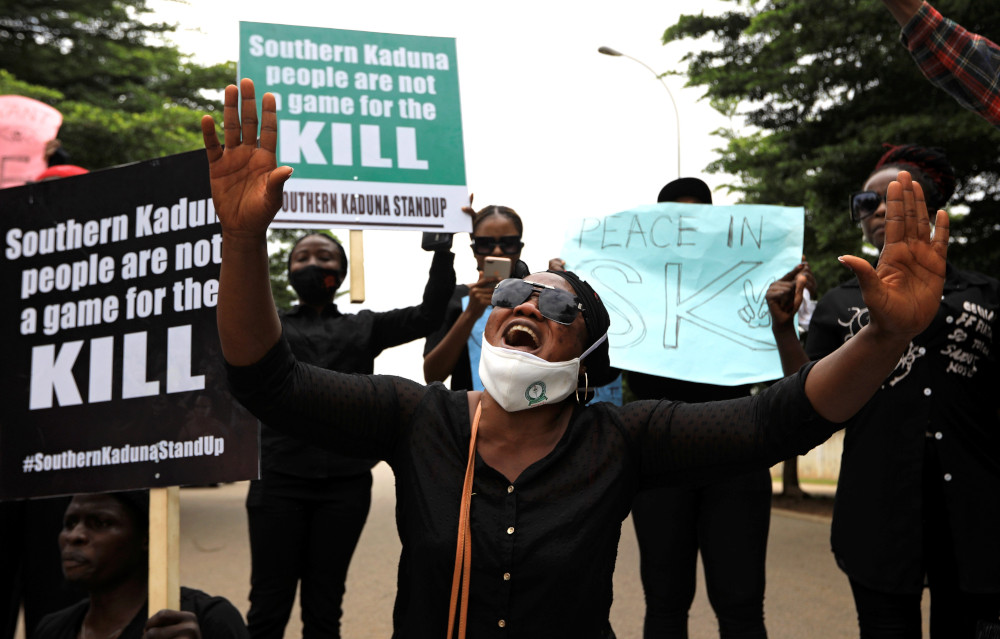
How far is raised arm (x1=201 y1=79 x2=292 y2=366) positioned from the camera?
2.09m

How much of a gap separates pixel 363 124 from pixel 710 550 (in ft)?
9.06

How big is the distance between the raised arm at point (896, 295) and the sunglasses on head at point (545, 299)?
0.65 m

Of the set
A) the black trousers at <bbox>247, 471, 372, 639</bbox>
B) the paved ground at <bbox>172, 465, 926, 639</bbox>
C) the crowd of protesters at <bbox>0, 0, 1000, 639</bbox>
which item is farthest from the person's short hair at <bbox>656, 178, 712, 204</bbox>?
the paved ground at <bbox>172, 465, 926, 639</bbox>

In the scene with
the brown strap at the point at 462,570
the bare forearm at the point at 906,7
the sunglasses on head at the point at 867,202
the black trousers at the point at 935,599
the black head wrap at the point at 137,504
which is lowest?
the black trousers at the point at 935,599

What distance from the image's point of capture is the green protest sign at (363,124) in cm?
477

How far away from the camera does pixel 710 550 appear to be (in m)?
3.60

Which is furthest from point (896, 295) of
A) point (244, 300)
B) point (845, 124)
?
point (845, 124)

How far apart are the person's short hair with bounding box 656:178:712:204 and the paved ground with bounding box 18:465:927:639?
11.2ft

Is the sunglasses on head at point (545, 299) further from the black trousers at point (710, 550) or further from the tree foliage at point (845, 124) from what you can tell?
the tree foliage at point (845, 124)

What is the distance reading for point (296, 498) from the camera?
4230mm

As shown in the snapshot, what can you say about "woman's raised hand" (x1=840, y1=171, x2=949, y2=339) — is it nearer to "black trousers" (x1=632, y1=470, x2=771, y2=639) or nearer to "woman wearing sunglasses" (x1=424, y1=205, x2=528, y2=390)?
"black trousers" (x1=632, y1=470, x2=771, y2=639)

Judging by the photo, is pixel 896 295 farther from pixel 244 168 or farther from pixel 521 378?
pixel 244 168

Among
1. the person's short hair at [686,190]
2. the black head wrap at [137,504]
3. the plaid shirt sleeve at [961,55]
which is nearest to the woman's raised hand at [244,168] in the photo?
the black head wrap at [137,504]

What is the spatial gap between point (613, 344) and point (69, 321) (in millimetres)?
2130
